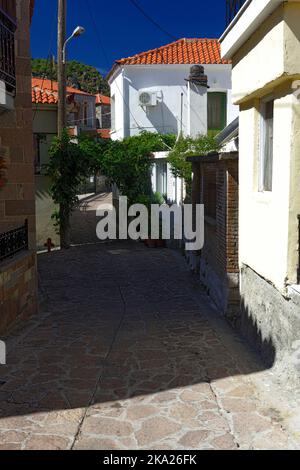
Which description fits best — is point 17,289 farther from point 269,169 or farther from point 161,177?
point 161,177

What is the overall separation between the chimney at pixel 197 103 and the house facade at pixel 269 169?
897cm

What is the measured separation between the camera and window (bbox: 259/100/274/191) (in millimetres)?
6453

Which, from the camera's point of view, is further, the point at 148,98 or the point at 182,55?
the point at 182,55

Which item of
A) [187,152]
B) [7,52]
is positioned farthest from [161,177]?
[7,52]

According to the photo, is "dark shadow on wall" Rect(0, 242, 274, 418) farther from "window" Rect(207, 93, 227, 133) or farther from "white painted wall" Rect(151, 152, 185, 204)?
"window" Rect(207, 93, 227, 133)

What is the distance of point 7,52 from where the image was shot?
823 cm

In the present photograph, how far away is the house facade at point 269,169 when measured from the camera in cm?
528

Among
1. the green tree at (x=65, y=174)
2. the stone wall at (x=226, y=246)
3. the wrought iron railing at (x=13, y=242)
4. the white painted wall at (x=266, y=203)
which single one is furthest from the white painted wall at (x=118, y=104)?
the white painted wall at (x=266, y=203)

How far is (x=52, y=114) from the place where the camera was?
17.9 meters

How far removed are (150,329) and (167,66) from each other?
1575 cm

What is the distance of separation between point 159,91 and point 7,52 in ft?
45.0

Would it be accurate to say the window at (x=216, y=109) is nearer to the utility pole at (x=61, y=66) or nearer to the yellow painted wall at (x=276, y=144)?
the utility pole at (x=61, y=66)

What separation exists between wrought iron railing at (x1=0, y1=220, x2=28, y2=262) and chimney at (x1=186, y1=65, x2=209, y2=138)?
9.21 meters

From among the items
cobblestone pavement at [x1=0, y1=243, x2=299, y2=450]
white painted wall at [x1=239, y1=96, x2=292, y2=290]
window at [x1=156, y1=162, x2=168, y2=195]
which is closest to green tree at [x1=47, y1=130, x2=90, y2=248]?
window at [x1=156, y1=162, x2=168, y2=195]
